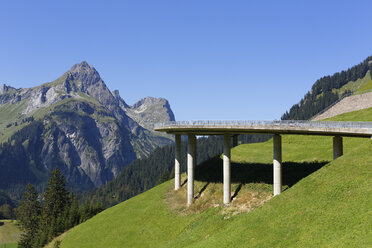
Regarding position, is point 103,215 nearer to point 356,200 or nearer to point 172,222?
point 172,222

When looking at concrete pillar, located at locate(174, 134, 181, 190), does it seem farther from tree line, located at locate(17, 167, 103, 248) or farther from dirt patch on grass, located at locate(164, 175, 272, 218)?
tree line, located at locate(17, 167, 103, 248)

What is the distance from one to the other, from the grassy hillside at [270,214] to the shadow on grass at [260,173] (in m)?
0.20

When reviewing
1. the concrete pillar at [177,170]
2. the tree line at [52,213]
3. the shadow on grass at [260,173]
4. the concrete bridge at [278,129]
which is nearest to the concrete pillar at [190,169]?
the concrete bridge at [278,129]

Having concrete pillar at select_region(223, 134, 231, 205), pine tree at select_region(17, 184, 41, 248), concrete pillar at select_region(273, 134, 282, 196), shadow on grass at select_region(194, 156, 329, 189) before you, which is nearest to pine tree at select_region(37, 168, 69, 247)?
pine tree at select_region(17, 184, 41, 248)

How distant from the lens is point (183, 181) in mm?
76812

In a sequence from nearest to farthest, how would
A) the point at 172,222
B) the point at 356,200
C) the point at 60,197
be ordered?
the point at 356,200, the point at 172,222, the point at 60,197

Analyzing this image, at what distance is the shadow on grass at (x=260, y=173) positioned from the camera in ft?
184

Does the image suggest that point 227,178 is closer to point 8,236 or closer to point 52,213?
point 52,213

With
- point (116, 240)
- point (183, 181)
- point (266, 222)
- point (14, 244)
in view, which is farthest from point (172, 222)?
point (14, 244)

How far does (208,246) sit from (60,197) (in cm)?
8840

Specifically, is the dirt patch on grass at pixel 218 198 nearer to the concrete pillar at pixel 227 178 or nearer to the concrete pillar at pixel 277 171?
the concrete pillar at pixel 227 178

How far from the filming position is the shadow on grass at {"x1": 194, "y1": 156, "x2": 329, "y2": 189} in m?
55.9

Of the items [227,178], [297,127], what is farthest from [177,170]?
[297,127]

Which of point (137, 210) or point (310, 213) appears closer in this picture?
point (310, 213)
